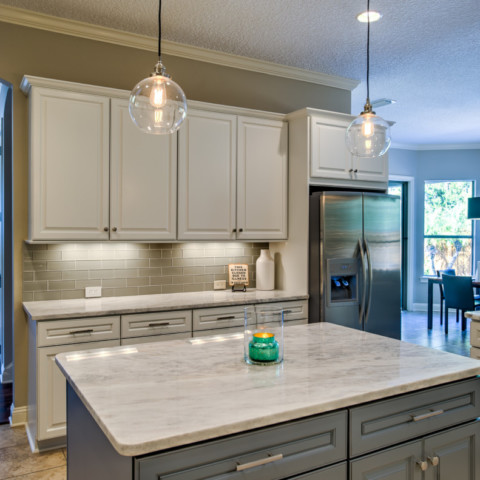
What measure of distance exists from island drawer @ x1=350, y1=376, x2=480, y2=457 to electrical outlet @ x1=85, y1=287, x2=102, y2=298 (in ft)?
8.25

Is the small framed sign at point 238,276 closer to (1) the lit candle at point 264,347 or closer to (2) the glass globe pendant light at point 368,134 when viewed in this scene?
(2) the glass globe pendant light at point 368,134

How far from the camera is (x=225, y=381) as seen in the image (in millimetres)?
1609

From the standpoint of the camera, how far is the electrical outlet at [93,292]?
3537mm

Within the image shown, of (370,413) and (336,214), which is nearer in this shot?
(370,413)

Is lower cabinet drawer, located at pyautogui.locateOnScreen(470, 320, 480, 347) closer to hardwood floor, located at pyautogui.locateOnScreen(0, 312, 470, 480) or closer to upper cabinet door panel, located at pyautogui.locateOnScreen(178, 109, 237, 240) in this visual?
upper cabinet door panel, located at pyautogui.locateOnScreen(178, 109, 237, 240)

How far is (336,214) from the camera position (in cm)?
380

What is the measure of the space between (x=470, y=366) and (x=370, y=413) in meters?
0.53

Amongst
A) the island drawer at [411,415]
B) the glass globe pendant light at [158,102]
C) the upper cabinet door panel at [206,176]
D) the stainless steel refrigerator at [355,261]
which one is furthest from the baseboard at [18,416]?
the island drawer at [411,415]

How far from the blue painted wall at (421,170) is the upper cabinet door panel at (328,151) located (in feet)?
14.4

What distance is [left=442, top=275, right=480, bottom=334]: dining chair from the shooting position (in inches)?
247

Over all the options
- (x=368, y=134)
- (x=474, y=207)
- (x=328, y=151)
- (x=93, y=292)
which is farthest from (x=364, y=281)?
(x=474, y=207)

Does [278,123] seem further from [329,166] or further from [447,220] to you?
[447,220]

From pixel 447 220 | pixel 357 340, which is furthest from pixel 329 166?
pixel 447 220

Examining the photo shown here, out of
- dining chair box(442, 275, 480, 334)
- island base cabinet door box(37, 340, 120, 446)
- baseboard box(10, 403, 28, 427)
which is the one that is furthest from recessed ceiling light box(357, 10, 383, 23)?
dining chair box(442, 275, 480, 334)
